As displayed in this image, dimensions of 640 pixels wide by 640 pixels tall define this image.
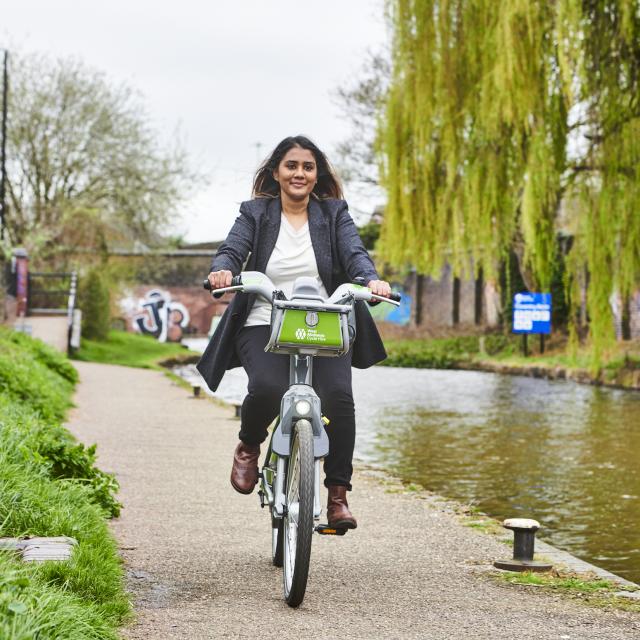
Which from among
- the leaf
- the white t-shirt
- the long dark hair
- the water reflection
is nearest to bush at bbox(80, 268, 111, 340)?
the water reflection

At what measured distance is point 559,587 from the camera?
15.8 feet

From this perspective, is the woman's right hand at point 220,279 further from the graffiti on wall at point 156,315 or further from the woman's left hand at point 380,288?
the graffiti on wall at point 156,315

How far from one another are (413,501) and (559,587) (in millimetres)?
2653

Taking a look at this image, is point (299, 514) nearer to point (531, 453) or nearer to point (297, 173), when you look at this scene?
point (297, 173)

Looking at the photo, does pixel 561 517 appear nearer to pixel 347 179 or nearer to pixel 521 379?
pixel 521 379

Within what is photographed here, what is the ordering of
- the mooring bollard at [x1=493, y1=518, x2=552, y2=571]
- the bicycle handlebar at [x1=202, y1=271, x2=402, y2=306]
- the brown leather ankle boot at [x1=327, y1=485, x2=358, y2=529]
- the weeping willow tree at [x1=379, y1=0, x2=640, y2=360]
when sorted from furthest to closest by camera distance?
1. the weeping willow tree at [x1=379, y1=0, x2=640, y2=360]
2. the mooring bollard at [x1=493, y1=518, x2=552, y2=571]
3. the brown leather ankle boot at [x1=327, y1=485, x2=358, y2=529]
4. the bicycle handlebar at [x1=202, y1=271, x2=402, y2=306]

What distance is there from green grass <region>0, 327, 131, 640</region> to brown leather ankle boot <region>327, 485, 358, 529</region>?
88 cm

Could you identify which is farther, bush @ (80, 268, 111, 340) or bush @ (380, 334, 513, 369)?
bush @ (380, 334, 513, 369)

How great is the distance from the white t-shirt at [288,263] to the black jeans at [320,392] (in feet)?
0.39

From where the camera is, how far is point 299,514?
409cm

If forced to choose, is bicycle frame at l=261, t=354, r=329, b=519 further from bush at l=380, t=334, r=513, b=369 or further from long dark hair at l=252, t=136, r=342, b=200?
bush at l=380, t=334, r=513, b=369

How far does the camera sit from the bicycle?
4.20m

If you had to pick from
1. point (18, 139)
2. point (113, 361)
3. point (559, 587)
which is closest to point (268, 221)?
point (559, 587)

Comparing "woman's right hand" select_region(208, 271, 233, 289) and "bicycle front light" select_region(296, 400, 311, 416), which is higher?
"woman's right hand" select_region(208, 271, 233, 289)
